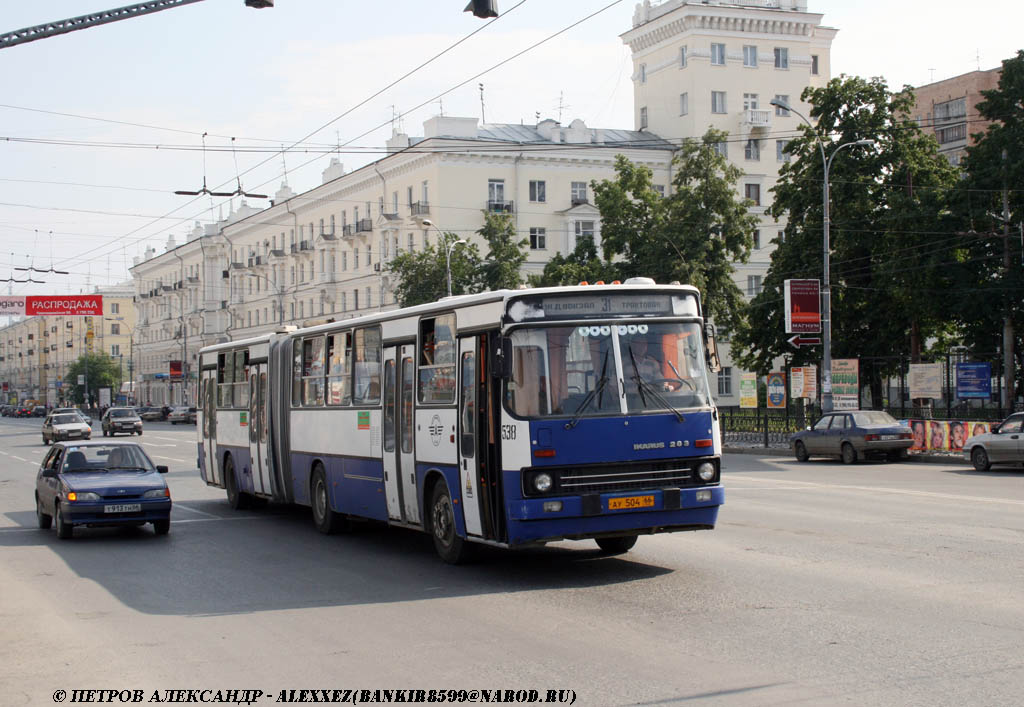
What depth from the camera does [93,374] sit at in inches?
4956

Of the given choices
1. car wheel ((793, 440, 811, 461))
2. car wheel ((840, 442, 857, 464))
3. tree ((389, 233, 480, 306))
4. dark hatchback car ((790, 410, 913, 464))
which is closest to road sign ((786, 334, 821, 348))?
car wheel ((793, 440, 811, 461))

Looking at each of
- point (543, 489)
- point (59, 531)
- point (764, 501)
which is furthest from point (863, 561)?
point (59, 531)

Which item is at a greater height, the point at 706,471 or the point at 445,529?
the point at 706,471

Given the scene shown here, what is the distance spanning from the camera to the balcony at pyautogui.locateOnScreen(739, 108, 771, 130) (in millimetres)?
72750

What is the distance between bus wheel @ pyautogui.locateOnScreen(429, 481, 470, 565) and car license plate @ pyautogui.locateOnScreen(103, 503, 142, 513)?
5.30 metres

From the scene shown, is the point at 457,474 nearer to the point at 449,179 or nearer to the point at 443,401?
the point at 443,401

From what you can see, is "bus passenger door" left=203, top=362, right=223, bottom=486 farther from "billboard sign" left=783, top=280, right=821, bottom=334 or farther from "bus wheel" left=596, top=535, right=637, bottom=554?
"billboard sign" left=783, top=280, right=821, bottom=334

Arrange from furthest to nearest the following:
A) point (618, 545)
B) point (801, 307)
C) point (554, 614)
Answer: point (801, 307) < point (618, 545) < point (554, 614)

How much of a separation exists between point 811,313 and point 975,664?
106ft

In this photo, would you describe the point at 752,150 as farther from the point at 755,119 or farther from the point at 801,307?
the point at 801,307

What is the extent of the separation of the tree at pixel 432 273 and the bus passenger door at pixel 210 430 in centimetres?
3654

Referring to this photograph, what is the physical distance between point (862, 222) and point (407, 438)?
3686 centimetres

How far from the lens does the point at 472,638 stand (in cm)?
895

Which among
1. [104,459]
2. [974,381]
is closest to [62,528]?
[104,459]
